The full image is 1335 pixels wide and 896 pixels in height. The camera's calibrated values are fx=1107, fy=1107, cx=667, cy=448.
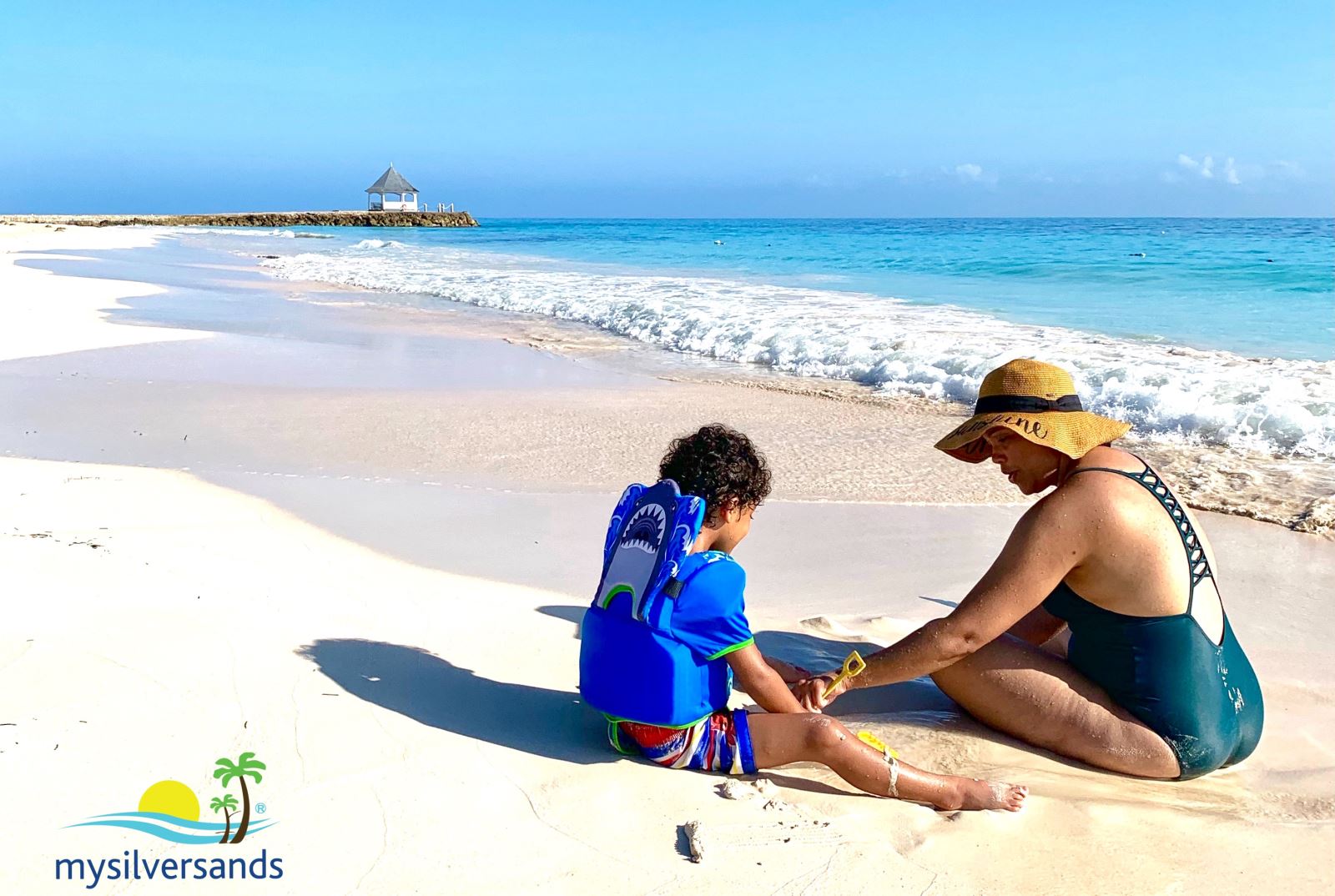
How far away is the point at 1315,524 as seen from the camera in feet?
18.5

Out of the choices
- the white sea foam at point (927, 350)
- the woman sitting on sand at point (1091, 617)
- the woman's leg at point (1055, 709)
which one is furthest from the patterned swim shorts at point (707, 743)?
the white sea foam at point (927, 350)

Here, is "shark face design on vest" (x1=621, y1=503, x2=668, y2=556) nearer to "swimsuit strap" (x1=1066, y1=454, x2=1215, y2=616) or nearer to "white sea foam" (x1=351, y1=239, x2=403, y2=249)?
"swimsuit strap" (x1=1066, y1=454, x2=1215, y2=616)

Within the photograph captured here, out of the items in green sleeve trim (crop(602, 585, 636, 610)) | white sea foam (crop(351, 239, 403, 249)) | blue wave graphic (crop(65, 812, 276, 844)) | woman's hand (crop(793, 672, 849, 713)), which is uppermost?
white sea foam (crop(351, 239, 403, 249))

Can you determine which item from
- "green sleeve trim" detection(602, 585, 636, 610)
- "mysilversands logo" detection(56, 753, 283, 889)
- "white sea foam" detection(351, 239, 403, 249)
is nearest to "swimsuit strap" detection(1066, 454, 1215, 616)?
"green sleeve trim" detection(602, 585, 636, 610)

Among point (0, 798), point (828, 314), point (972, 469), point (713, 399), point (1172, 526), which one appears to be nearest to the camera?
point (0, 798)

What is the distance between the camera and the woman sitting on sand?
9.45ft

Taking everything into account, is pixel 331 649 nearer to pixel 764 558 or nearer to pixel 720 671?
pixel 720 671

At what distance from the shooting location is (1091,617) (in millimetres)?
3053

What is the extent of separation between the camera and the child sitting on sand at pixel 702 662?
2.85m

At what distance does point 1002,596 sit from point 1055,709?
19.1 inches

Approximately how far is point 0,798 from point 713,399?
280 inches

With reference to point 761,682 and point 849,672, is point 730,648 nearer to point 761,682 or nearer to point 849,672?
point 761,682

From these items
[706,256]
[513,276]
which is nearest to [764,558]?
[513,276]

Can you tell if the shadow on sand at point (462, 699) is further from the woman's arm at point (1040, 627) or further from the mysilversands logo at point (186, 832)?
the woman's arm at point (1040, 627)
